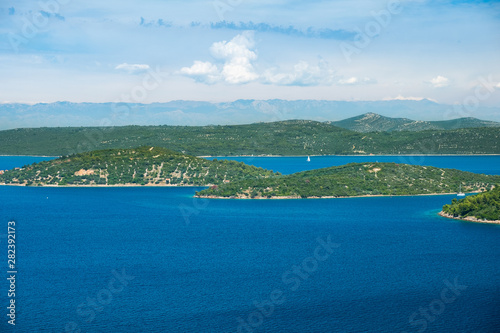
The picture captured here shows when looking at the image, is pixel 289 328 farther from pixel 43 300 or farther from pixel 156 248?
pixel 156 248

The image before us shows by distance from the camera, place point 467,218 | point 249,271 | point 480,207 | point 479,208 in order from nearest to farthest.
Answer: point 249,271 → point 479,208 → point 480,207 → point 467,218

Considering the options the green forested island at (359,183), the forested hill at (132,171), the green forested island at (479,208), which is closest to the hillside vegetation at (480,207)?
the green forested island at (479,208)

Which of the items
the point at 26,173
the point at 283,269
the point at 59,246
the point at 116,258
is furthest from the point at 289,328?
the point at 26,173

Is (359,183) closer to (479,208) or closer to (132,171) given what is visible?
(479,208)

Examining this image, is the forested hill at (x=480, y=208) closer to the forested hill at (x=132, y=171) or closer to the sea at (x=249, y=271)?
the sea at (x=249, y=271)

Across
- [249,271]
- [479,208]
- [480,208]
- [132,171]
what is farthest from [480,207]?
[132,171]

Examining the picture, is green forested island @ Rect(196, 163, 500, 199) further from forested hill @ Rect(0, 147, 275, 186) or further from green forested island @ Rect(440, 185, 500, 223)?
green forested island @ Rect(440, 185, 500, 223)

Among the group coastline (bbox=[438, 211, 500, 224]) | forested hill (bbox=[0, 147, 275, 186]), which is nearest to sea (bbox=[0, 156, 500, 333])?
coastline (bbox=[438, 211, 500, 224])
